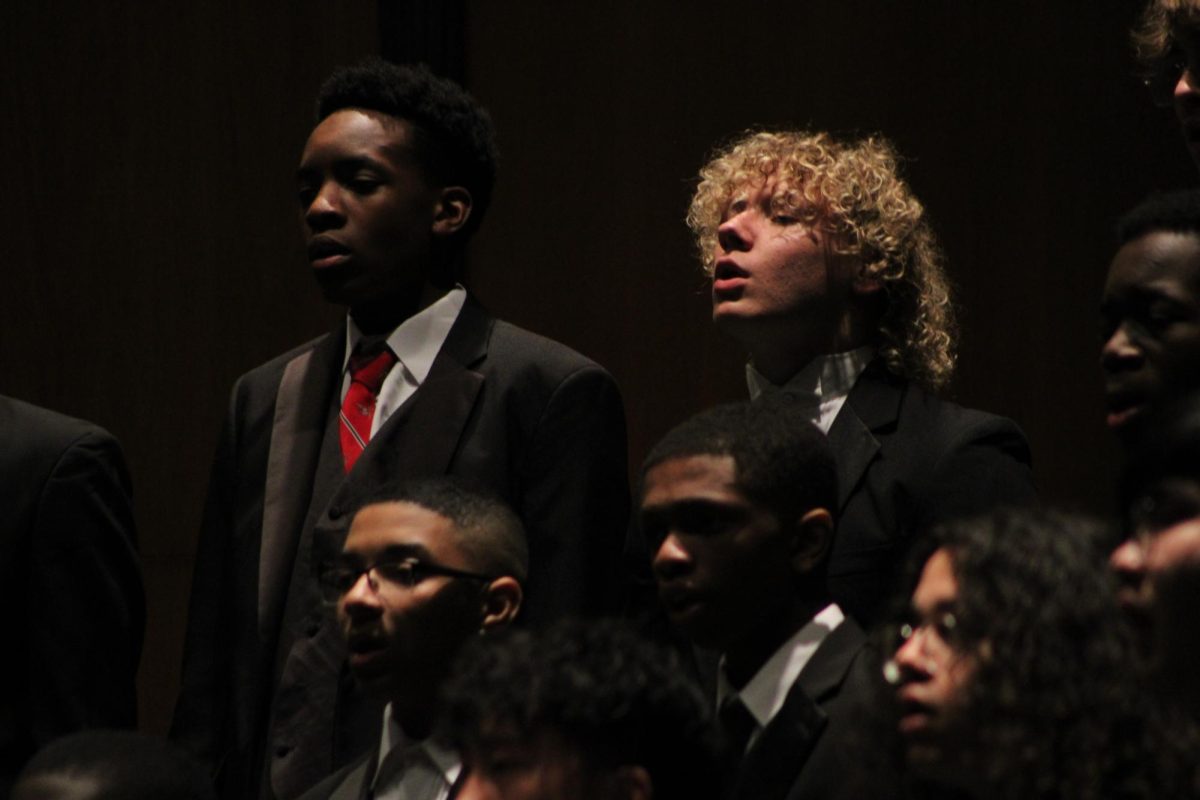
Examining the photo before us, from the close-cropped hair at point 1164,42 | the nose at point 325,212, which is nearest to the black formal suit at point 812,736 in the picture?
the close-cropped hair at point 1164,42

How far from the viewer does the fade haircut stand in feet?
8.14

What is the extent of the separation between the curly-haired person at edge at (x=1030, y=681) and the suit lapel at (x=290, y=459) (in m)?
1.11

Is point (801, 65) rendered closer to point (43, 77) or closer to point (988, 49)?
point (988, 49)

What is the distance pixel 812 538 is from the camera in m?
2.37

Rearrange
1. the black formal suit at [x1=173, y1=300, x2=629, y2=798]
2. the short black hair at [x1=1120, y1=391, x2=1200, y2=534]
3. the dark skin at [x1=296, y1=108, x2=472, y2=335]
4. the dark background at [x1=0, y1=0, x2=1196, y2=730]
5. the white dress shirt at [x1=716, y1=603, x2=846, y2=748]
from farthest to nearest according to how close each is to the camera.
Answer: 1. the dark background at [x1=0, y1=0, x2=1196, y2=730]
2. the dark skin at [x1=296, y1=108, x2=472, y2=335]
3. the black formal suit at [x1=173, y1=300, x2=629, y2=798]
4. the white dress shirt at [x1=716, y1=603, x2=846, y2=748]
5. the short black hair at [x1=1120, y1=391, x2=1200, y2=534]

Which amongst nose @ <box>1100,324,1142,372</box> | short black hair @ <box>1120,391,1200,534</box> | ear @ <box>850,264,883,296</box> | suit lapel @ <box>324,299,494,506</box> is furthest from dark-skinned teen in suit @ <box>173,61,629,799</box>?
short black hair @ <box>1120,391,1200,534</box>

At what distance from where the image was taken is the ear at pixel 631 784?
186 cm

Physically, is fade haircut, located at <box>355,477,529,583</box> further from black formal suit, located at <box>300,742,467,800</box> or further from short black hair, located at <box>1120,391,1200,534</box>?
short black hair, located at <box>1120,391,1200,534</box>

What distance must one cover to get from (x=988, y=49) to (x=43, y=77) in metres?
1.74

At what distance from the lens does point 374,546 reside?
8.13ft

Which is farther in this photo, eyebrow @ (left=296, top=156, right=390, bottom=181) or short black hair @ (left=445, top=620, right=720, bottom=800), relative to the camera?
eyebrow @ (left=296, top=156, right=390, bottom=181)

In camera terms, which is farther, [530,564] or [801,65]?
[801,65]

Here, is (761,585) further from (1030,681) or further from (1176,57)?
(1176,57)

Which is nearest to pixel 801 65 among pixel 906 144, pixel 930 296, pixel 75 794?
pixel 906 144
